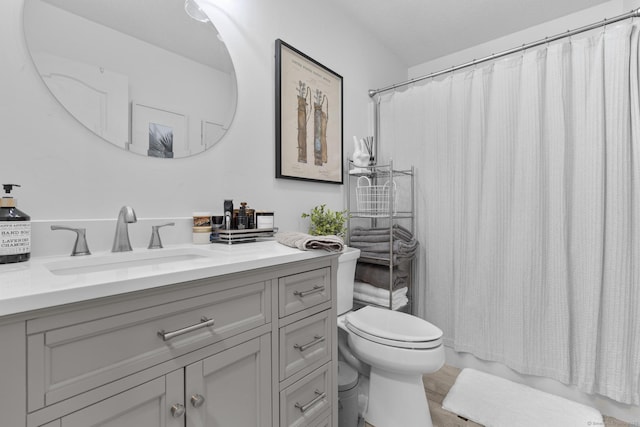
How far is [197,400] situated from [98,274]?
0.38 meters

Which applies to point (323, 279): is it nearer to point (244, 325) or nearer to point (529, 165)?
point (244, 325)

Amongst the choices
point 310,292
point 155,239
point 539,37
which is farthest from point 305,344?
point 539,37

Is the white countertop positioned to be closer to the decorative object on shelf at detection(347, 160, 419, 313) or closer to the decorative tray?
the decorative tray

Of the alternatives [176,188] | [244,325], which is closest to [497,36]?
[176,188]

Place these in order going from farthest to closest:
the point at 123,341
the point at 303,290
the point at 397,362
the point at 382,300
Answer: the point at 382,300, the point at 397,362, the point at 303,290, the point at 123,341

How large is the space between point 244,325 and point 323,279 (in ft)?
1.20

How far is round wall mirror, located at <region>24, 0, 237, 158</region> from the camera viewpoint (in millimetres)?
940

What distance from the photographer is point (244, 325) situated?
2.74ft

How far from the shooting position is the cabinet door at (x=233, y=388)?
0.73 meters

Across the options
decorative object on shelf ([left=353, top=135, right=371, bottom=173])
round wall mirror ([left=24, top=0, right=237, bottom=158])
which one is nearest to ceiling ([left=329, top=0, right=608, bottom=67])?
decorative object on shelf ([left=353, top=135, right=371, bottom=173])

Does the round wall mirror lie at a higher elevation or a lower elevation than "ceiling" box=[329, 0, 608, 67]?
lower

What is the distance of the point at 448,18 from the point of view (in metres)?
2.10

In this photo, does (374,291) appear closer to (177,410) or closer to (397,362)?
(397,362)

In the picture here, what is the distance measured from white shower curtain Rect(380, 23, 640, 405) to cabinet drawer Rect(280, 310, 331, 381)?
4.17 ft
